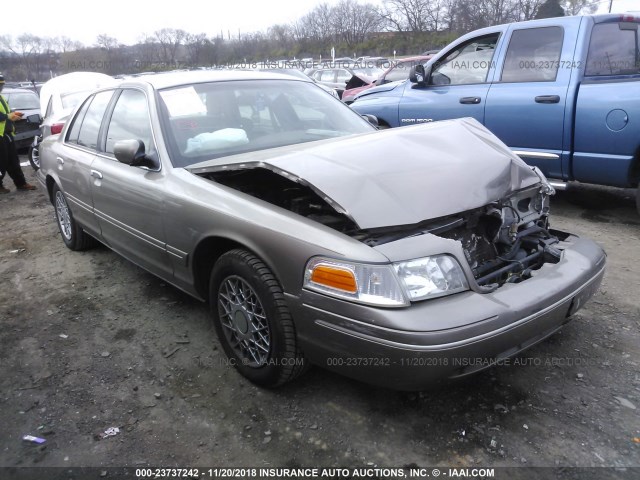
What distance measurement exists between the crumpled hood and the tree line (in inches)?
1531

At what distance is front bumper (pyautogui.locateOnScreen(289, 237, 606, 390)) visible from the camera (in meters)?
1.99

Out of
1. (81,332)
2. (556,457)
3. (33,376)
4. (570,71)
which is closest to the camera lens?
(556,457)

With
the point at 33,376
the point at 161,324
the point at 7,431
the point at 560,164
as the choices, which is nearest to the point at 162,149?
the point at 161,324

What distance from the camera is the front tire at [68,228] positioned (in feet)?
15.9

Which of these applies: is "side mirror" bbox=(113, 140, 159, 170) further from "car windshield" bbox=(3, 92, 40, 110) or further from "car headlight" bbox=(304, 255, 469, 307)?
"car windshield" bbox=(3, 92, 40, 110)

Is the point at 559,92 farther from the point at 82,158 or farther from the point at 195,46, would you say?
the point at 195,46

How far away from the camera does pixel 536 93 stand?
5.00 metres

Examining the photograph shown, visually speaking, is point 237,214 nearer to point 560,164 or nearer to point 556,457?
point 556,457

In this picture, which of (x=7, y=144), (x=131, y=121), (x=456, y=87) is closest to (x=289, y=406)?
(x=131, y=121)

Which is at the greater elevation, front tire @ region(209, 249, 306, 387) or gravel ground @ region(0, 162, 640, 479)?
front tire @ region(209, 249, 306, 387)

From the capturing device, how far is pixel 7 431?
2.50m

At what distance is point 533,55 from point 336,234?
416 centimetres

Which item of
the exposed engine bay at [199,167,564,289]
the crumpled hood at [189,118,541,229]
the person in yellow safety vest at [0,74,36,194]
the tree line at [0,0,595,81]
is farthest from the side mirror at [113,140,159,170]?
the tree line at [0,0,595,81]

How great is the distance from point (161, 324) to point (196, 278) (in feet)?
2.37
